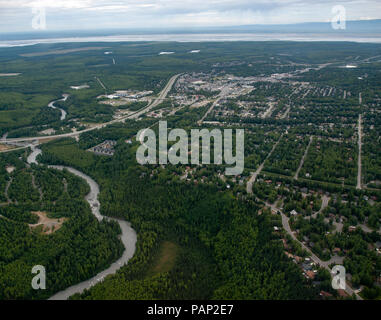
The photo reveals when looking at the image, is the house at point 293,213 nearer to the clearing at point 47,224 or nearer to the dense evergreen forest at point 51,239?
the dense evergreen forest at point 51,239

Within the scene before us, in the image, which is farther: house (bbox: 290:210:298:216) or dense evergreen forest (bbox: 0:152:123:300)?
house (bbox: 290:210:298:216)

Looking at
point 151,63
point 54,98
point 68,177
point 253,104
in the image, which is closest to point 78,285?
point 68,177

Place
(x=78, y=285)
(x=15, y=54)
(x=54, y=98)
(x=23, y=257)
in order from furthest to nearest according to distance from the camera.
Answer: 1. (x=15, y=54)
2. (x=54, y=98)
3. (x=23, y=257)
4. (x=78, y=285)

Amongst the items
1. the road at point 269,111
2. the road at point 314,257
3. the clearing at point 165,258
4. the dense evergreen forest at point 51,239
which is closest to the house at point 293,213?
the road at point 314,257

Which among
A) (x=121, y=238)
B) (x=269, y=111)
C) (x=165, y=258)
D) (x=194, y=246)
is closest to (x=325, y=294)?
(x=194, y=246)

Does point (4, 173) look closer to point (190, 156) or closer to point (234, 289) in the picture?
point (190, 156)

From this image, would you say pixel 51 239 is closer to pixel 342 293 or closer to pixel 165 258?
pixel 165 258

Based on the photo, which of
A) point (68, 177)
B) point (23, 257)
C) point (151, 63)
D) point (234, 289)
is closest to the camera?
point (234, 289)

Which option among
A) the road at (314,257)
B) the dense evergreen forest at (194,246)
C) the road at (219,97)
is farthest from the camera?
the road at (219,97)

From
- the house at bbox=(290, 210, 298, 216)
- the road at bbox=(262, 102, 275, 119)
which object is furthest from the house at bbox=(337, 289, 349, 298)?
the road at bbox=(262, 102, 275, 119)

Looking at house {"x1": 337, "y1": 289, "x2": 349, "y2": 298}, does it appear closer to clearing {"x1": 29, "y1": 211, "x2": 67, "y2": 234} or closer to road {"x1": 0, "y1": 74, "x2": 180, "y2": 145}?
clearing {"x1": 29, "y1": 211, "x2": 67, "y2": 234}

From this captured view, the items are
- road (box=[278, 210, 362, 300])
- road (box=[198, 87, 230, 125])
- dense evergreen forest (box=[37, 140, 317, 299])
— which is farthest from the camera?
road (box=[198, 87, 230, 125])
